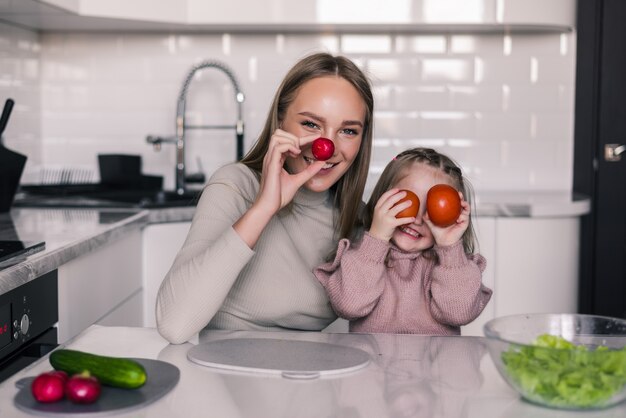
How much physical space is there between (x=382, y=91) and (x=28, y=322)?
80.0 inches

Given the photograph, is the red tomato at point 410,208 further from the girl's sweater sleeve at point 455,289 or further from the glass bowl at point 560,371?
the glass bowl at point 560,371

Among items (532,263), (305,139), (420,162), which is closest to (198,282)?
(305,139)

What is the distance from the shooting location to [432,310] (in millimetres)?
1795

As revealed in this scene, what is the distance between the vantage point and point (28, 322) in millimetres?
1892

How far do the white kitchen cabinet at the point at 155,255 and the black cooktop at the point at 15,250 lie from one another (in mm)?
791

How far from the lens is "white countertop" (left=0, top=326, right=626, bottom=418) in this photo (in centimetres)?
105

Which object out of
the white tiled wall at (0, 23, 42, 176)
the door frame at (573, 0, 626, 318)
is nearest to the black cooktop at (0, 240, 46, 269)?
the white tiled wall at (0, 23, 42, 176)

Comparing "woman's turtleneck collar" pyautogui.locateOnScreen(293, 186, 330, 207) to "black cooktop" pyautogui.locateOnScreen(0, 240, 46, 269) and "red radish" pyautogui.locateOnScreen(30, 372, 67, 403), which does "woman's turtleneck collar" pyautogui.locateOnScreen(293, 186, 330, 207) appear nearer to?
"black cooktop" pyautogui.locateOnScreen(0, 240, 46, 269)

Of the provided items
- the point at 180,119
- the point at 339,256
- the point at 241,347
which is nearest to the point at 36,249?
the point at 339,256

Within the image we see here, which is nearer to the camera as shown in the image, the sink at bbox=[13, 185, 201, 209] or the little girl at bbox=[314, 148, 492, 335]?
the little girl at bbox=[314, 148, 492, 335]

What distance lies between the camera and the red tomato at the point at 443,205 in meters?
1.67

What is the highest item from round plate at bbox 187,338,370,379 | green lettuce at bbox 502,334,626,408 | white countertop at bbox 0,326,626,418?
green lettuce at bbox 502,334,626,408

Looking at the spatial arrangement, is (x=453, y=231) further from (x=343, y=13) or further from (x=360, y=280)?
(x=343, y=13)

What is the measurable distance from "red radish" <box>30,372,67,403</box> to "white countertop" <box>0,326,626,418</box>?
0.03 m
